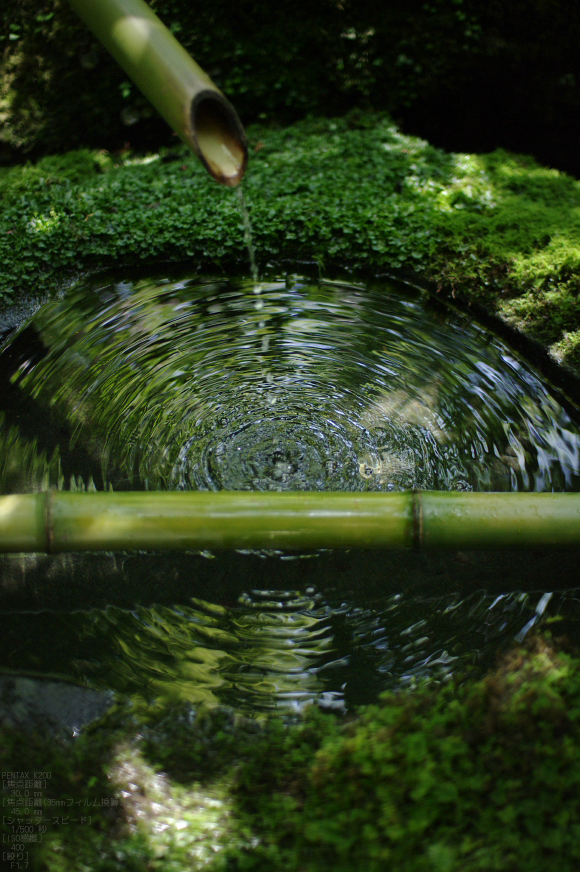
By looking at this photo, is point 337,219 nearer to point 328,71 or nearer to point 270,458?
point 328,71

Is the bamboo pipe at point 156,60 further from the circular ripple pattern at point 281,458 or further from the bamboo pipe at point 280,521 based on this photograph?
the circular ripple pattern at point 281,458

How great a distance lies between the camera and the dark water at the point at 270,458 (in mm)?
2752

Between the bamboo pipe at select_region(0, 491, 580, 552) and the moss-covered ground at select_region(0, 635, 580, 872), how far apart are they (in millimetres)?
625

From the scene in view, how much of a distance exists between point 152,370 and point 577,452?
2.87m

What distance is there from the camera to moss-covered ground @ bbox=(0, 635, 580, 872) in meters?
1.90

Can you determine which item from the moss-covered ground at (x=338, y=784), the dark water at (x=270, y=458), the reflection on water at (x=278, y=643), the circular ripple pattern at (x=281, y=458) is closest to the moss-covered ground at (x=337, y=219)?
the dark water at (x=270, y=458)

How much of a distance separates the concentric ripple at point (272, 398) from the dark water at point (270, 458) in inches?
0.5

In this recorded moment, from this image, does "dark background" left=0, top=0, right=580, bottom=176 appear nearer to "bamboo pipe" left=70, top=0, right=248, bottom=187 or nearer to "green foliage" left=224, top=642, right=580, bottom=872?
"bamboo pipe" left=70, top=0, right=248, bottom=187

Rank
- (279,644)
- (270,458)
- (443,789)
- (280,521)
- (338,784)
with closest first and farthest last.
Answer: (443,789)
(338,784)
(280,521)
(279,644)
(270,458)

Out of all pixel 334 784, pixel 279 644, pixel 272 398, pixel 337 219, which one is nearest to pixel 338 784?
pixel 334 784

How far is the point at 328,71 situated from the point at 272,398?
4465mm

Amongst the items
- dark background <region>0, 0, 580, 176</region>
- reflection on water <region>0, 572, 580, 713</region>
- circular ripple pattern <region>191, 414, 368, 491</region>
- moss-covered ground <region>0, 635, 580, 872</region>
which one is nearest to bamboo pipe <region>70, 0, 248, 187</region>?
circular ripple pattern <region>191, 414, 368, 491</region>

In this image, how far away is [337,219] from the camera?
16.6 feet

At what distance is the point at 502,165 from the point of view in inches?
225
